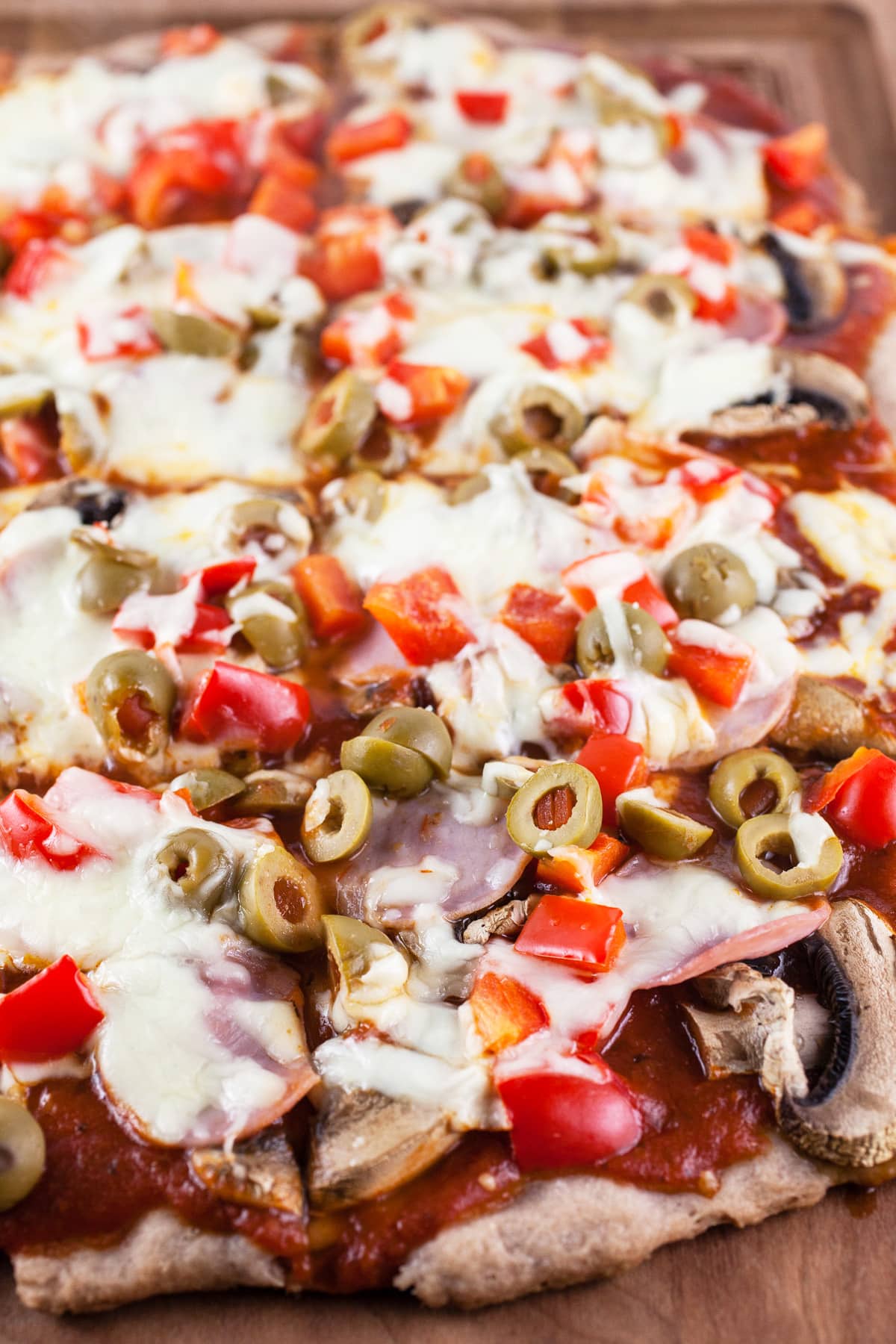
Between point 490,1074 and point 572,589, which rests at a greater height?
point 572,589

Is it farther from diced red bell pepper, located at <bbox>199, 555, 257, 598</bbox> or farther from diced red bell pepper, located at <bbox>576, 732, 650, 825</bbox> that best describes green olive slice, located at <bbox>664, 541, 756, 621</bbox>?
diced red bell pepper, located at <bbox>199, 555, 257, 598</bbox>

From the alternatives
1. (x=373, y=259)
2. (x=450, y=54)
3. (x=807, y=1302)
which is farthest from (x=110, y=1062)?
(x=450, y=54)

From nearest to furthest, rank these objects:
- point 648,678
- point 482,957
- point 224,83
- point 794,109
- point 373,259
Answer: point 482,957 < point 648,678 < point 373,259 < point 224,83 < point 794,109

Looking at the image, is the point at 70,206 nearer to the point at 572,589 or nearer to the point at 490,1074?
the point at 572,589

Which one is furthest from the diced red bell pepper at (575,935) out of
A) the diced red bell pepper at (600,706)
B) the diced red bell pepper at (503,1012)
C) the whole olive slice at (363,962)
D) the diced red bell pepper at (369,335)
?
the diced red bell pepper at (369,335)

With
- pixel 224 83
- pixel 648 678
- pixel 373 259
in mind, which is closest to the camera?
pixel 648 678

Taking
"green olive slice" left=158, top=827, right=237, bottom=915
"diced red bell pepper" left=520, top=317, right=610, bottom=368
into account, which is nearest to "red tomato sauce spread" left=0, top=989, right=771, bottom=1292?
"green olive slice" left=158, top=827, right=237, bottom=915

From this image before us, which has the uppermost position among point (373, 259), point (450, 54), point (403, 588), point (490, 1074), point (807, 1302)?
point (450, 54)

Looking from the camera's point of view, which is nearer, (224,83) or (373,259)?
(373,259)
